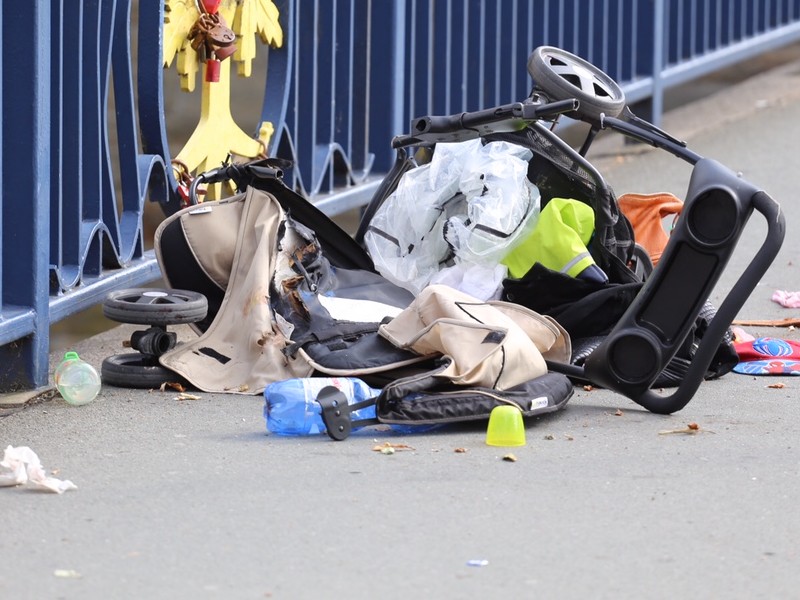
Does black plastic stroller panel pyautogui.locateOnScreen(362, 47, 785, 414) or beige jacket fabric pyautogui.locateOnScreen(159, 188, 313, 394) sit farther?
beige jacket fabric pyautogui.locateOnScreen(159, 188, 313, 394)

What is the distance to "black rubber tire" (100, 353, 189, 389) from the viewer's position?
4012 millimetres

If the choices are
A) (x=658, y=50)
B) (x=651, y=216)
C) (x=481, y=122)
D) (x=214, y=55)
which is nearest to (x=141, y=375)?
(x=481, y=122)

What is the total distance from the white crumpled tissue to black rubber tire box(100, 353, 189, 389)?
88 cm

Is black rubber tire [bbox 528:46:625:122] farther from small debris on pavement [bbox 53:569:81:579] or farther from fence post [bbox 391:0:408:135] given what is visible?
small debris on pavement [bbox 53:569:81:579]

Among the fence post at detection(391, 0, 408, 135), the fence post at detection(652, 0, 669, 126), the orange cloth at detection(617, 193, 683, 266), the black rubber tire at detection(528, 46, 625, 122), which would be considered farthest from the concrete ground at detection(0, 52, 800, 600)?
the fence post at detection(652, 0, 669, 126)

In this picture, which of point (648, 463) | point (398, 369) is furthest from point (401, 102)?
point (648, 463)

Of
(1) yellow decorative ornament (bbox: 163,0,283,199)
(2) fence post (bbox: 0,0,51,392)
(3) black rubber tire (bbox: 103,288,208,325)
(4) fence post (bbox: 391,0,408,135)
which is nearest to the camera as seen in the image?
(2) fence post (bbox: 0,0,51,392)

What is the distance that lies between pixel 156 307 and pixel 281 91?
1765 mm

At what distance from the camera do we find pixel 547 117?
4.06 meters

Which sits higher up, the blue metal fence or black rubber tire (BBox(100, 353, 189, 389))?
the blue metal fence

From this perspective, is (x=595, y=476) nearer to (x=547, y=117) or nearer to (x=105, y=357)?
(x=547, y=117)

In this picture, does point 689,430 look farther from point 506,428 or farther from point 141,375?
point 141,375

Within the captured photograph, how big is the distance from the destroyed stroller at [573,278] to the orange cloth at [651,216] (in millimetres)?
311

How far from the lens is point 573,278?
409 centimetres
